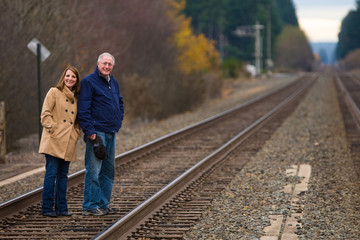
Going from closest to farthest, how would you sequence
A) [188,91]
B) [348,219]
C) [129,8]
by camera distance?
[348,219] < [129,8] < [188,91]

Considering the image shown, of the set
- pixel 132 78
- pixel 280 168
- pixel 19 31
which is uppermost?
pixel 19 31

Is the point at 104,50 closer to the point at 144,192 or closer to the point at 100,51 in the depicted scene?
the point at 100,51

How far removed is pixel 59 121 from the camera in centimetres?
692

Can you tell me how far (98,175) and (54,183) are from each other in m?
0.54

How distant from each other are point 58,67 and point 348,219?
11.1m

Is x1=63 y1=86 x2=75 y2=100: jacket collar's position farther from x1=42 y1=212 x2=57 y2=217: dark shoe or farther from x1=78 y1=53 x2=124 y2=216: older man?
Result: x1=42 y1=212 x2=57 y2=217: dark shoe

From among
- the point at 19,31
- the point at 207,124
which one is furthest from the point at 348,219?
the point at 207,124

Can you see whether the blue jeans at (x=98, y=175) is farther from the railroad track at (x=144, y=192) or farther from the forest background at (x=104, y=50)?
the forest background at (x=104, y=50)

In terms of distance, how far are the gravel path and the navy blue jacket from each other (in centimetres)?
160

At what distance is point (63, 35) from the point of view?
17.2 metres

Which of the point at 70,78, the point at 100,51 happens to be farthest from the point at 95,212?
the point at 100,51

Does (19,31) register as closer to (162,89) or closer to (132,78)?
(132,78)

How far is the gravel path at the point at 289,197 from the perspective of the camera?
6602mm

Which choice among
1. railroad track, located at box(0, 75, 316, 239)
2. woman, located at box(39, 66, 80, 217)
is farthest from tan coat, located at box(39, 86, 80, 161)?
railroad track, located at box(0, 75, 316, 239)
